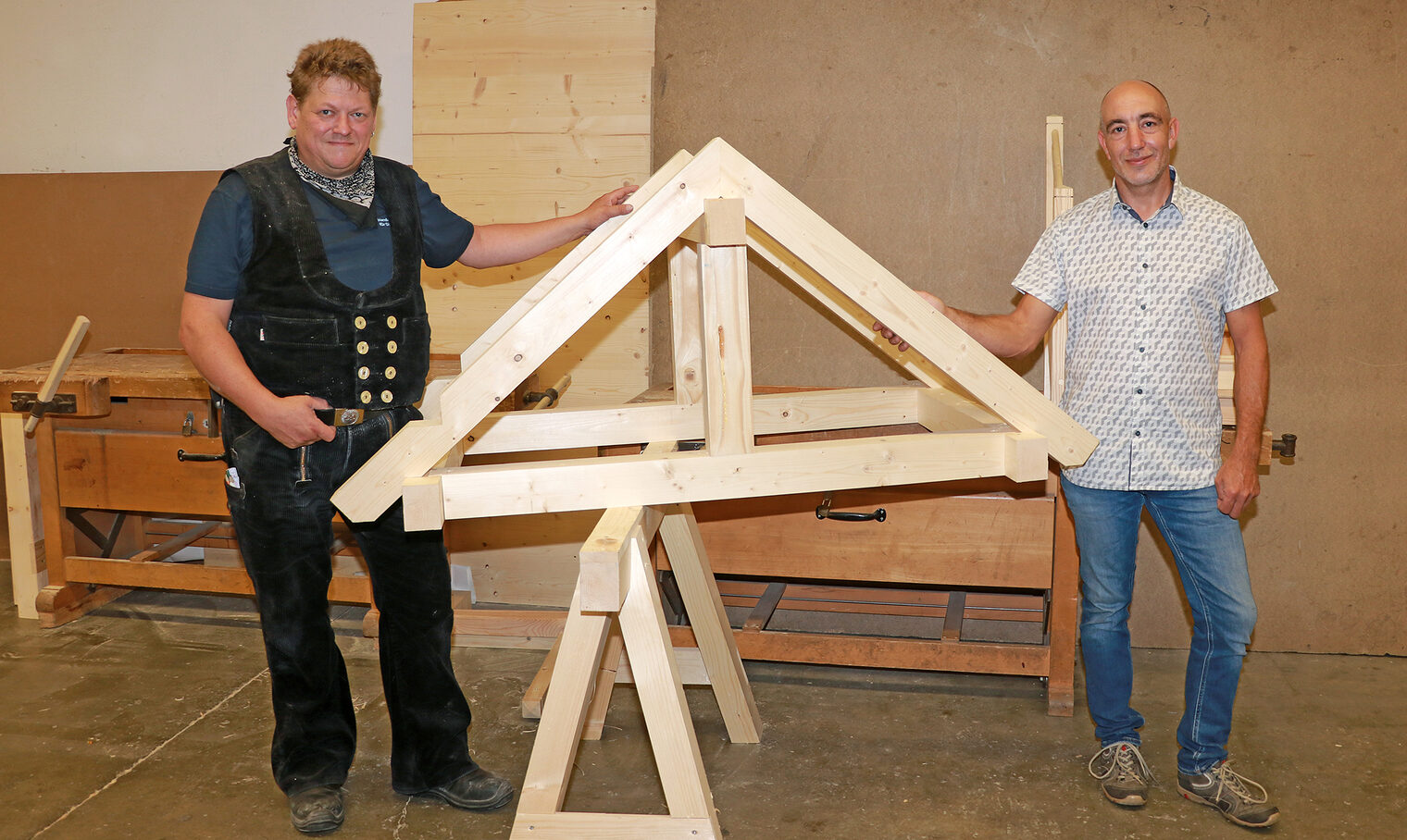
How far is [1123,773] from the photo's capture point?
8.58ft

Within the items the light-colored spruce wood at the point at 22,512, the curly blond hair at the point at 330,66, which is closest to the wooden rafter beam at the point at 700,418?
the curly blond hair at the point at 330,66

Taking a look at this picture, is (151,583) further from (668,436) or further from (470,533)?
(668,436)

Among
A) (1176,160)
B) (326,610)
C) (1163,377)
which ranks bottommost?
(326,610)

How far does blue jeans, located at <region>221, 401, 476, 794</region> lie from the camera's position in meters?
2.39

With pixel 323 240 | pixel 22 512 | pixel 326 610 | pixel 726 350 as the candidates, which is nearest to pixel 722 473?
pixel 726 350

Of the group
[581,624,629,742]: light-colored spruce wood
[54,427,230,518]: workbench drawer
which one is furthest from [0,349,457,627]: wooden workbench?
[581,624,629,742]: light-colored spruce wood

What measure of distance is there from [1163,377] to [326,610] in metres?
2.08

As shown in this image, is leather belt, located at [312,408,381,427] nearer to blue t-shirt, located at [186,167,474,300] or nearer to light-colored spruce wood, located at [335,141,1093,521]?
blue t-shirt, located at [186,167,474,300]

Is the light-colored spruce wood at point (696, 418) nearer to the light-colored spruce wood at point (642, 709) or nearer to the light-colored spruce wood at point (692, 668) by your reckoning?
the light-colored spruce wood at point (642, 709)

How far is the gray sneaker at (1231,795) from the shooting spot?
8.09 feet

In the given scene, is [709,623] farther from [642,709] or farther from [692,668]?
[642,709]

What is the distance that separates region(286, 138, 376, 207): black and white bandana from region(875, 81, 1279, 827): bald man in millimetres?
1232

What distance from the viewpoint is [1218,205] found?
2.44 metres

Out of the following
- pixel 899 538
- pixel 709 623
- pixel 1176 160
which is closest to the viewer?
pixel 709 623
